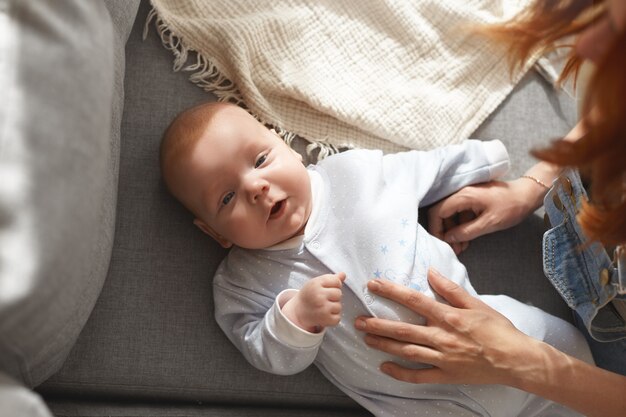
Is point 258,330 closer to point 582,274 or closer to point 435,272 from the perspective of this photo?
point 435,272

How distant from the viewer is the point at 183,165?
1133 millimetres

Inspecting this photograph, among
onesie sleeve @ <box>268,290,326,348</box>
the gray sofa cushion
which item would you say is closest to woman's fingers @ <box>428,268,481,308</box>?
onesie sleeve @ <box>268,290,326,348</box>

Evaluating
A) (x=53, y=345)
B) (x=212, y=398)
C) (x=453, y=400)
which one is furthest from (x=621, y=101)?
(x=212, y=398)

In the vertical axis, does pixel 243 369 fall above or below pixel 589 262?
below

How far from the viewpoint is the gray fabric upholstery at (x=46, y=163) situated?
0.71 meters

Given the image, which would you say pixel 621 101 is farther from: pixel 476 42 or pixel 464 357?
pixel 476 42

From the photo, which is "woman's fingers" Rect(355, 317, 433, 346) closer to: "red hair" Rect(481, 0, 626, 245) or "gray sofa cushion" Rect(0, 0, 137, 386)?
"red hair" Rect(481, 0, 626, 245)

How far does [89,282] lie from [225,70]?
558 mm

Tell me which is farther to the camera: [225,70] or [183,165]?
[225,70]

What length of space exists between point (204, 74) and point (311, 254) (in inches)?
17.4

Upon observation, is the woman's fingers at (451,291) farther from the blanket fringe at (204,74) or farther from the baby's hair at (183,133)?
the baby's hair at (183,133)

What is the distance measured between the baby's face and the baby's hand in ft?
0.44

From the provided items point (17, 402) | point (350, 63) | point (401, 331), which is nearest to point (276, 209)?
→ point (401, 331)

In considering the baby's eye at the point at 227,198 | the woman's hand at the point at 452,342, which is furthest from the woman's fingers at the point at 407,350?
the baby's eye at the point at 227,198
